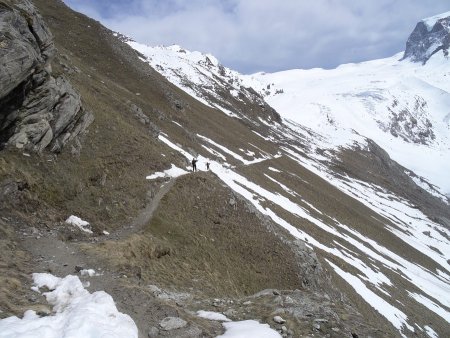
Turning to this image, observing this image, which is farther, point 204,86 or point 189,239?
point 204,86

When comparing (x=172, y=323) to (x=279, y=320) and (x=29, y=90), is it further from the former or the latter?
(x=29, y=90)

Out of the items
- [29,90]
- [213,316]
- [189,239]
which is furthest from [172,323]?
[29,90]

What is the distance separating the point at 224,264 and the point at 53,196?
1194cm

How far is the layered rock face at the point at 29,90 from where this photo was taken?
1983 centimetres

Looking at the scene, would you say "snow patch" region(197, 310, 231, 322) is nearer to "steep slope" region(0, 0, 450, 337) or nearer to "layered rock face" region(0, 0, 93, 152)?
"steep slope" region(0, 0, 450, 337)

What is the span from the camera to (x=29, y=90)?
23.0 meters

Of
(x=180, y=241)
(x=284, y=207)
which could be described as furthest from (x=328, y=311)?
(x=284, y=207)

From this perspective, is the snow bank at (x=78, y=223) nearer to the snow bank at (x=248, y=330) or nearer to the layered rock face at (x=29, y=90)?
the layered rock face at (x=29, y=90)

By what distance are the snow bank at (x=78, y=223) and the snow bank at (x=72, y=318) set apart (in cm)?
745

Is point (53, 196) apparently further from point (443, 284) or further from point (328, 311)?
point (443, 284)

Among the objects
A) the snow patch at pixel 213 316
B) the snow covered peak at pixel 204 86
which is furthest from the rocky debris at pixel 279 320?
the snow covered peak at pixel 204 86

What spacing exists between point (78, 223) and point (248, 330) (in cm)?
1291

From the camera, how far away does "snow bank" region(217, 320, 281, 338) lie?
41.6ft

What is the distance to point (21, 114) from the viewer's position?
74.2 ft
